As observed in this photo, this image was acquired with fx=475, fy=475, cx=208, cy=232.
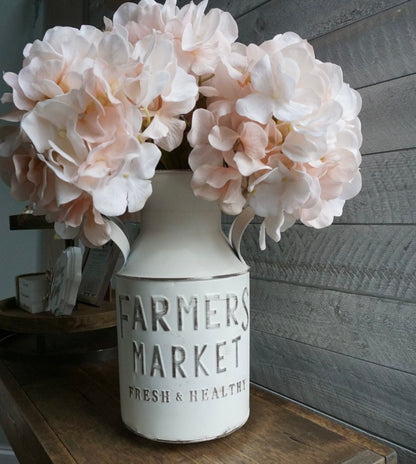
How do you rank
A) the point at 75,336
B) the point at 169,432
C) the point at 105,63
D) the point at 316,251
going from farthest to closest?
1. the point at 75,336
2. the point at 316,251
3. the point at 169,432
4. the point at 105,63

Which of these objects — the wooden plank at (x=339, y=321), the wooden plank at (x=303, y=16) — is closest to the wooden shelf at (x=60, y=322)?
the wooden plank at (x=339, y=321)

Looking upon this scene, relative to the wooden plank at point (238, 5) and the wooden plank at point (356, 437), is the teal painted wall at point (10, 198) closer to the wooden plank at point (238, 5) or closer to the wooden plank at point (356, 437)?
the wooden plank at point (238, 5)

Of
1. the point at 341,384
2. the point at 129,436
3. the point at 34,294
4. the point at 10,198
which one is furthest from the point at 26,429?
the point at 10,198

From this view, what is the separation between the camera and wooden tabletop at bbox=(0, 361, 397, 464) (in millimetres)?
693

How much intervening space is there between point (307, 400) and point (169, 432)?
1.28ft

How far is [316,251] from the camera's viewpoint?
946mm

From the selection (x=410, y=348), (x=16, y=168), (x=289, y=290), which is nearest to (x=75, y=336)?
(x=289, y=290)

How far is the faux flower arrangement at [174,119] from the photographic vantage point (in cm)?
58

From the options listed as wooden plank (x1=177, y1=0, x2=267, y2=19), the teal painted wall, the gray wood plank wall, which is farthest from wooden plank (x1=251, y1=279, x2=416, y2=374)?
the teal painted wall

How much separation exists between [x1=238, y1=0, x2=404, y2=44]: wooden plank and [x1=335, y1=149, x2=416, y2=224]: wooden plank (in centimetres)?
25

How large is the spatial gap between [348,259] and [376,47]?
38 centimetres

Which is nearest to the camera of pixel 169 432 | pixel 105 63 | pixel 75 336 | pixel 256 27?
pixel 105 63

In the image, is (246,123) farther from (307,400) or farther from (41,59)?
(307,400)

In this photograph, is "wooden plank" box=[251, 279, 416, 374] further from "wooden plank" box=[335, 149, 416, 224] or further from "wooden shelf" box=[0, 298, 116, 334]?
"wooden shelf" box=[0, 298, 116, 334]
